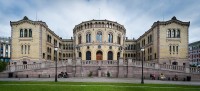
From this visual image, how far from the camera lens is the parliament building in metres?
49.3

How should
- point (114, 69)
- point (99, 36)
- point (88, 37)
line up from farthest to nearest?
point (88, 37) → point (99, 36) → point (114, 69)

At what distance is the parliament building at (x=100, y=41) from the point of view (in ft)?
162

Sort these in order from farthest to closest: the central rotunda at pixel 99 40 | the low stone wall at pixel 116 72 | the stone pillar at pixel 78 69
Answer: the central rotunda at pixel 99 40 < the stone pillar at pixel 78 69 < the low stone wall at pixel 116 72

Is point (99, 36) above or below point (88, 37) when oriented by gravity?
above

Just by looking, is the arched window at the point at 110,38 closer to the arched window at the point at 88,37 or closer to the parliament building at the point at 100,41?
the parliament building at the point at 100,41

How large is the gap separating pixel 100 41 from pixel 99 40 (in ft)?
1.47

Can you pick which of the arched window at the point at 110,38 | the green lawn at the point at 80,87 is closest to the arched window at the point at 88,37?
the arched window at the point at 110,38

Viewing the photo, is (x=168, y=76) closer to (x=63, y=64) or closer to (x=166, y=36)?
(x=166, y=36)

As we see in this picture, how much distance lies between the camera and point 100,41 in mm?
54812

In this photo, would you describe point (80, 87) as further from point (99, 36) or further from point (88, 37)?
point (88, 37)

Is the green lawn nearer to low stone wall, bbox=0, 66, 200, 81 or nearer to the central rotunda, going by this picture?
low stone wall, bbox=0, 66, 200, 81

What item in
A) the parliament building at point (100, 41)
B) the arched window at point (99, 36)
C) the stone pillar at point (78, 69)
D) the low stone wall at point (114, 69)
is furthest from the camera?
the arched window at point (99, 36)

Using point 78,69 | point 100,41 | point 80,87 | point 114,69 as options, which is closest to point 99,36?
point 100,41

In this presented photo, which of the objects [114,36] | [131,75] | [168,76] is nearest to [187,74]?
[168,76]
